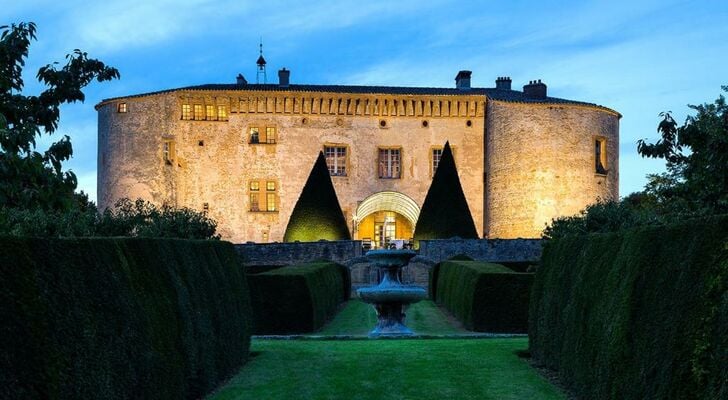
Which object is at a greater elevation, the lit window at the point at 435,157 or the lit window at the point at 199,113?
the lit window at the point at 199,113

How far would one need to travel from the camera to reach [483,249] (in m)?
30.7

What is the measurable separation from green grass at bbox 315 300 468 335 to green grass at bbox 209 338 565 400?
4.55 metres

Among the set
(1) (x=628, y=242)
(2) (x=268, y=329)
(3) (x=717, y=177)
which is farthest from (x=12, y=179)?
(2) (x=268, y=329)

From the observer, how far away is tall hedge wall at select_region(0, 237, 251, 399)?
419 cm

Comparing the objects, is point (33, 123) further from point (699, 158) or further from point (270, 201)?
point (270, 201)

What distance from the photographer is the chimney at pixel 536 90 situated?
4106 cm

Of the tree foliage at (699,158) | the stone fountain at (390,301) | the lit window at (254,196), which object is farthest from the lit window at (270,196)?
the tree foliage at (699,158)

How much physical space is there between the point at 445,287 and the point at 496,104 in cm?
1923

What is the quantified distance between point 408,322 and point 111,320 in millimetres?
12625

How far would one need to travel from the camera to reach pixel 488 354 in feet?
33.4

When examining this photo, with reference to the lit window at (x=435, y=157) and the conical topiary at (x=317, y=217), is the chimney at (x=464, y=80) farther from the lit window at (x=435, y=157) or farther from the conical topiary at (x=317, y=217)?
the conical topiary at (x=317, y=217)

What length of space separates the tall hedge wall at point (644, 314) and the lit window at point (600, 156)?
31642 millimetres

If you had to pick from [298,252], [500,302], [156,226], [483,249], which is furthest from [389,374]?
[483,249]

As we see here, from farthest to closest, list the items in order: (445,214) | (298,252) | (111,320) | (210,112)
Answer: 1. (210,112)
2. (445,214)
3. (298,252)
4. (111,320)
